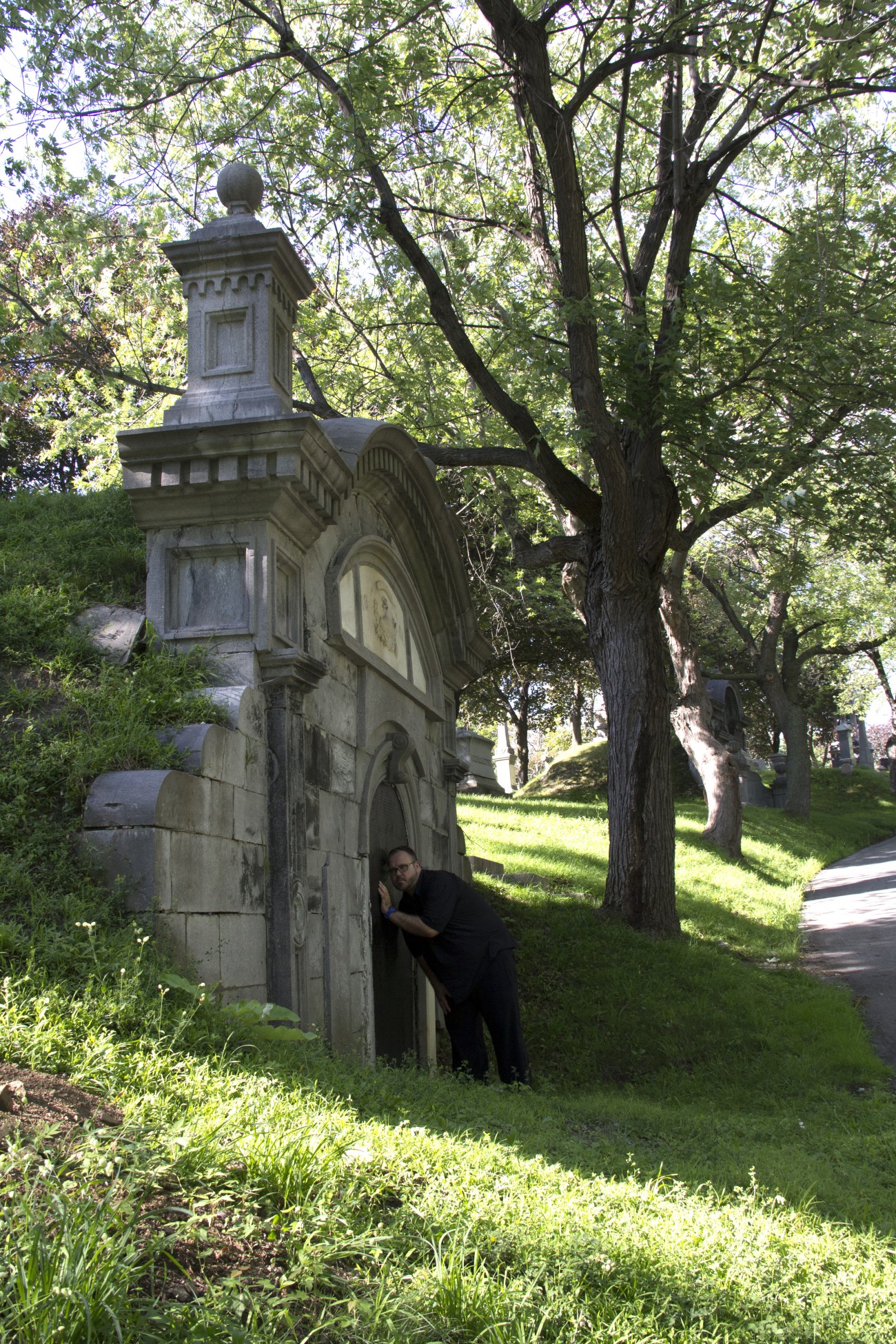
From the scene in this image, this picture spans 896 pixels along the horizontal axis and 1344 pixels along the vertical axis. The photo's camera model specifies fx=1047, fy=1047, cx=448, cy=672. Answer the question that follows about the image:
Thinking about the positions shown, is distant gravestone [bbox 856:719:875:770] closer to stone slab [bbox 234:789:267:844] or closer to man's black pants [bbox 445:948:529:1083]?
man's black pants [bbox 445:948:529:1083]

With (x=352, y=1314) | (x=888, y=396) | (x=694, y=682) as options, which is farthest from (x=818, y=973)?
(x=352, y=1314)

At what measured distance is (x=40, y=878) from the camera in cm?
412

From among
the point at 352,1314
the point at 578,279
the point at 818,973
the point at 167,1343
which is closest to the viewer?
the point at 167,1343

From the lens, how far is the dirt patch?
254 cm

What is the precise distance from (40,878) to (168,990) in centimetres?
76

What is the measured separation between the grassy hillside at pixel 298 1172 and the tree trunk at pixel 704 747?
31.6 ft

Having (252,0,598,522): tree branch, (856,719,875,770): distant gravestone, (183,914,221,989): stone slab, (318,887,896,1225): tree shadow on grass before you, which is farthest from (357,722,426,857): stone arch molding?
(856,719,875,770): distant gravestone

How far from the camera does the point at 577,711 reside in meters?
31.9

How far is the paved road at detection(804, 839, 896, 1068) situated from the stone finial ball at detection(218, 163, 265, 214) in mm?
7418

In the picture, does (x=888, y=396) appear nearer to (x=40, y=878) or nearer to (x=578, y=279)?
(x=578, y=279)

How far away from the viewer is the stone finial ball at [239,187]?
6195 millimetres

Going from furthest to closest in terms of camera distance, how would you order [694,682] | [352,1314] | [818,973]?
[694,682] → [818,973] → [352,1314]

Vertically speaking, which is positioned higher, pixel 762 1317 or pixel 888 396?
pixel 888 396

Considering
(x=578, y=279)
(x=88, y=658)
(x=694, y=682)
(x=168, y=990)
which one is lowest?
Answer: (x=168, y=990)
